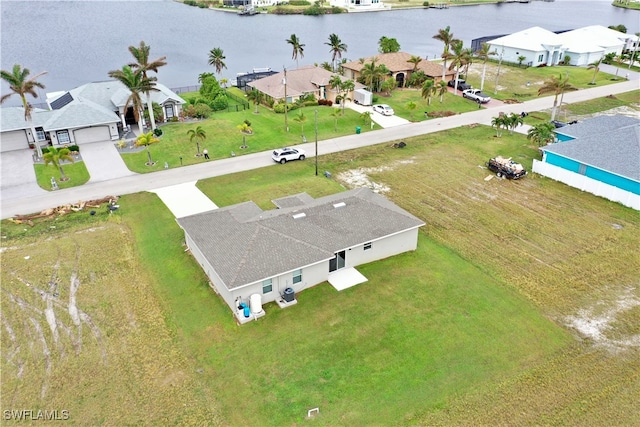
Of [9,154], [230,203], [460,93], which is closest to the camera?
[230,203]

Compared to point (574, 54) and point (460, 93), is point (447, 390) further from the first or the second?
point (574, 54)

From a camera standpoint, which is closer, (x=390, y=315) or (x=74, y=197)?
(x=390, y=315)

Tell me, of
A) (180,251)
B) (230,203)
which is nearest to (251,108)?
(230,203)

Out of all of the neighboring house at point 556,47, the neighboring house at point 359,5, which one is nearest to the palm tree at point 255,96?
the neighboring house at point 556,47

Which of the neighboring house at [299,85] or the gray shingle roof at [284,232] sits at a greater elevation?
the neighboring house at [299,85]

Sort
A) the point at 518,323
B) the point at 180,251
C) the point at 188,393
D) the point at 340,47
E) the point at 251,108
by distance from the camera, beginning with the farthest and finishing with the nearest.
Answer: the point at 340,47
the point at 251,108
the point at 180,251
the point at 518,323
the point at 188,393

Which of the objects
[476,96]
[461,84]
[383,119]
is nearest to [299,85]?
[383,119]

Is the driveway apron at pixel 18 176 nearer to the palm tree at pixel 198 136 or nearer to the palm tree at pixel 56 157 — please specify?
the palm tree at pixel 56 157
